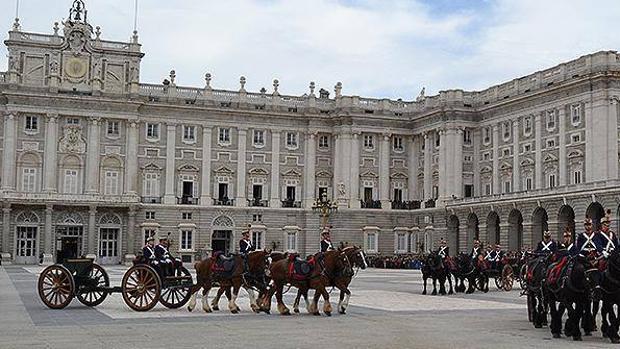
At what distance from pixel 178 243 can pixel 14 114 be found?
15718mm

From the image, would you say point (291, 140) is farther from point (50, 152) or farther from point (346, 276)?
point (346, 276)

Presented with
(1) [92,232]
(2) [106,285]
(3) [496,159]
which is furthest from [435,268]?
(1) [92,232]

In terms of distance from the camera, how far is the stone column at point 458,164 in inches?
2694

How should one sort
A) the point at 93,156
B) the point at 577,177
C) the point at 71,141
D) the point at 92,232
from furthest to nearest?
the point at 93,156 < the point at 71,141 < the point at 92,232 < the point at 577,177

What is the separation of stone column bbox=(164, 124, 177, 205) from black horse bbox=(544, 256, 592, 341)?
5519cm

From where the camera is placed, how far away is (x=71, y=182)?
67.2m

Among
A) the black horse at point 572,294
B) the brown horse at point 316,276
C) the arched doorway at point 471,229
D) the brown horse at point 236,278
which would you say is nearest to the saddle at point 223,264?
the brown horse at point 236,278

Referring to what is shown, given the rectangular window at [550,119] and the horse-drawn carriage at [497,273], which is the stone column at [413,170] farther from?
the horse-drawn carriage at [497,273]

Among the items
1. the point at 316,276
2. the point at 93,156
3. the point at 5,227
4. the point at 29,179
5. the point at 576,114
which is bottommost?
the point at 316,276

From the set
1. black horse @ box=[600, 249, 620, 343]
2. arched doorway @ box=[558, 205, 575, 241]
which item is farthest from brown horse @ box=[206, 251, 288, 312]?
arched doorway @ box=[558, 205, 575, 241]

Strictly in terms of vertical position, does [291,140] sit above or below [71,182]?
above

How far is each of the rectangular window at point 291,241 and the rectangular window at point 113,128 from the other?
1602 cm

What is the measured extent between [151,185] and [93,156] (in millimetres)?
5075

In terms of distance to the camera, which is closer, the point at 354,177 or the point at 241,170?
the point at 241,170
